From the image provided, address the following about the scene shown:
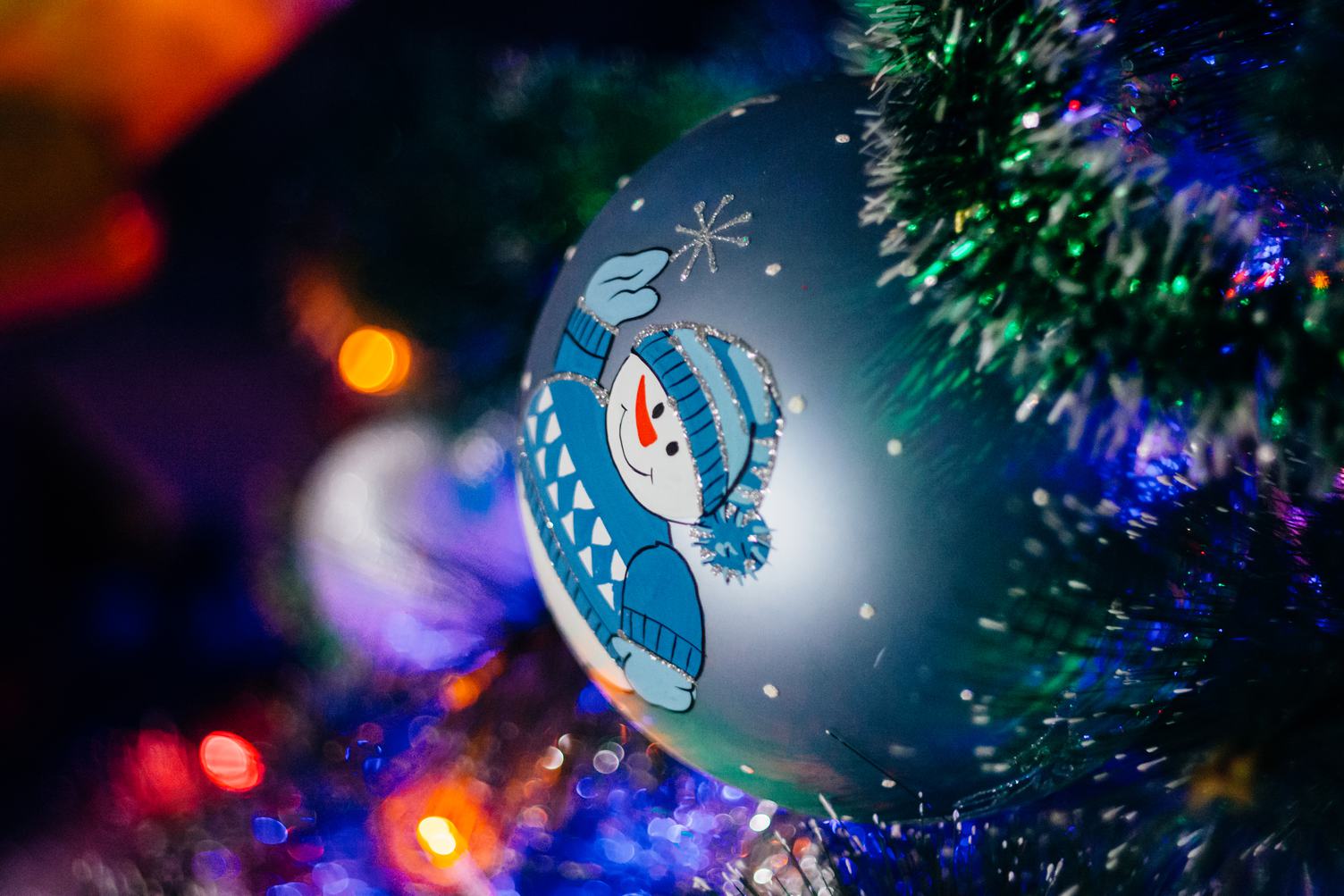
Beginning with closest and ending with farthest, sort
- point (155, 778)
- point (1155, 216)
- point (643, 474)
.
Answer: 1. point (1155, 216)
2. point (643, 474)
3. point (155, 778)

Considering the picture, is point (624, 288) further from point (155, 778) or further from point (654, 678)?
point (155, 778)

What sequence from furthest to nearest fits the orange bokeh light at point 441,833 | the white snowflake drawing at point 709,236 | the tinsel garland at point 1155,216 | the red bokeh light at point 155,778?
the red bokeh light at point 155,778 → the orange bokeh light at point 441,833 → the white snowflake drawing at point 709,236 → the tinsel garland at point 1155,216

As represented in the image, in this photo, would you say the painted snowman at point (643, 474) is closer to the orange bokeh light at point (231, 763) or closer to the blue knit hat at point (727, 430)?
the blue knit hat at point (727, 430)

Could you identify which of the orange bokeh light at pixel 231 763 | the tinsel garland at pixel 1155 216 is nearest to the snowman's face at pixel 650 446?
the tinsel garland at pixel 1155 216

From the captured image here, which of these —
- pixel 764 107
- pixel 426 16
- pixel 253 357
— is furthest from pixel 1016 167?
pixel 253 357

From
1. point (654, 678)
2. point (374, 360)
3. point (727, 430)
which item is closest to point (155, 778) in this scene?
point (374, 360)

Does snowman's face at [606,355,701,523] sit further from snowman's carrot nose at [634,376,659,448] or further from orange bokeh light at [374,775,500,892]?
orange bokeh light at [374,775,500,892]

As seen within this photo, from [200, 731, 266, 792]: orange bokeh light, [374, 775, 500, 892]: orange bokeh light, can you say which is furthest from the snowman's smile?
[200, 731, 266, 792]: orange bokeh light
